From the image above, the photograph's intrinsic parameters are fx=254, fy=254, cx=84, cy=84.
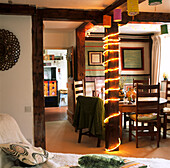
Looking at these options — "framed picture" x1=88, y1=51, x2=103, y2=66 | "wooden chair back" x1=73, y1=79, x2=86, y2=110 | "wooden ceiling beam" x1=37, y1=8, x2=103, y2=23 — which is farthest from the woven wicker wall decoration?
"framed picture" x1=88, y1=51, x2=103, y2=66

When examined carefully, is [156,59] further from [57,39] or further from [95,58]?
[57,39]

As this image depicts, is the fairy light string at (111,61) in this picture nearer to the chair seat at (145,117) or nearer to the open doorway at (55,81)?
the chair seat at (145,117)

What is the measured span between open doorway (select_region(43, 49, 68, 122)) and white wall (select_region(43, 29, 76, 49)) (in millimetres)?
2700

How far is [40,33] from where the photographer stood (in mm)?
4309

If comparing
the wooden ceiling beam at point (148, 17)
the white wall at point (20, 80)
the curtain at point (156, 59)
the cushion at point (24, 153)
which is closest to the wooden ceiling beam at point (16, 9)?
the white wall at point (20, 80)

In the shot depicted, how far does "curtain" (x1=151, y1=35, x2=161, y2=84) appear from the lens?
26.0 ft

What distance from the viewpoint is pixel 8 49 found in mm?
4141

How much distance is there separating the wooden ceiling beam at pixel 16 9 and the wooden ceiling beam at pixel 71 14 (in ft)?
0.52

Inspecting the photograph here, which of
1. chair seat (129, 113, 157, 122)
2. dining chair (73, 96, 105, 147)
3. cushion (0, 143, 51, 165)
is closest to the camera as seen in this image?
cushion (0, 143, 51, 165)

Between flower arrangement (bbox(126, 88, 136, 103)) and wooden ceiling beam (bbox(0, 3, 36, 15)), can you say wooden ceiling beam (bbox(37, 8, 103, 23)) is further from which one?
flower arrangement (bbox(126, 88, 136, 103))

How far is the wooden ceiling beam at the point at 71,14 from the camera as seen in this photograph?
436 cm

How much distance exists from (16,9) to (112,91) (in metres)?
2.11

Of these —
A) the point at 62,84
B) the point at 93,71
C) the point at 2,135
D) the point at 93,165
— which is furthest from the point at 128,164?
the point at 62,84

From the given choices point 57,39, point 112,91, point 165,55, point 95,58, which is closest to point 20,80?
point 112,91
